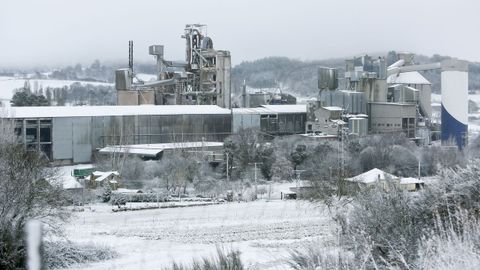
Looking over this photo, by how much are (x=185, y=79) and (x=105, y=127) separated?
960 centimetres

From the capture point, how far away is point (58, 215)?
15430 mm

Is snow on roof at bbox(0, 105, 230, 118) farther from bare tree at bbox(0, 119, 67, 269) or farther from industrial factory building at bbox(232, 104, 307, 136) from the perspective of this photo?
bare tree at bbox(0, 119, 67, 269)

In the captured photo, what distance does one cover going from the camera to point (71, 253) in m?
15.3

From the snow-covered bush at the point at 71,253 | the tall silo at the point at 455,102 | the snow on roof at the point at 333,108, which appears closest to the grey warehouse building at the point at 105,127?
the snow on roof at the point at 333,108

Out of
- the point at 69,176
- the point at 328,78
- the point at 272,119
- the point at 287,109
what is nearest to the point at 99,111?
the point at 69,176

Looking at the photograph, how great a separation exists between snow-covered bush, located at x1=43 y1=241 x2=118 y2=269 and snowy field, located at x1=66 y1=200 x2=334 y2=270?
317 mm

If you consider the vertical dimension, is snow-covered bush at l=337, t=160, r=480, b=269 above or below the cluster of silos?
below

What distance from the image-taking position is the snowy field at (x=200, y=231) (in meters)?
14.8

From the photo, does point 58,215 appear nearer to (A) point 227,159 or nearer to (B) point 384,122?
(A) point 227,159

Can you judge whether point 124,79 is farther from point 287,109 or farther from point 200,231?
point 200,231

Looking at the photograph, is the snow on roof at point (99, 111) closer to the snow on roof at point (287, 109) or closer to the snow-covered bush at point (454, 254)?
the snow on roof at point (287, 109)

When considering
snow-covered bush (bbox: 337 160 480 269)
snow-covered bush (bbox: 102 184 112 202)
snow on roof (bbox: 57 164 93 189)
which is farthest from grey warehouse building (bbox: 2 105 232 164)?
snow-covered bush (bbox: 337 160 480 269)

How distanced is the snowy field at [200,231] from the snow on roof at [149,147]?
8416mm

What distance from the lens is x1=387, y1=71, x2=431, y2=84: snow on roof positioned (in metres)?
47.4
